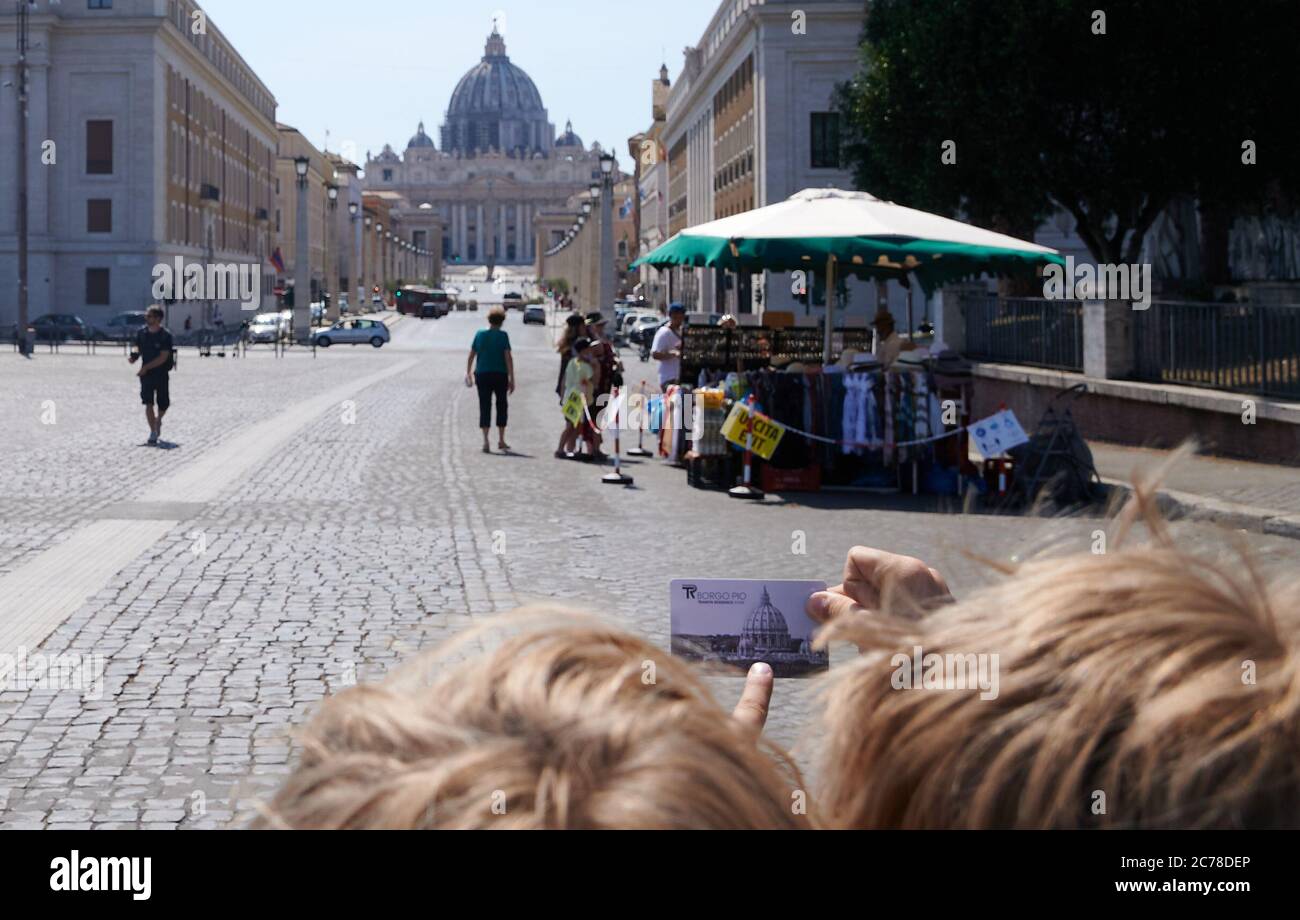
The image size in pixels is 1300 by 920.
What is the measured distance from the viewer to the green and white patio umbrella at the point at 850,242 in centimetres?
1552

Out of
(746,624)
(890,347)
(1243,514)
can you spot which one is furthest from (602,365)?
(746,624)

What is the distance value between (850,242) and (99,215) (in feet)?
205

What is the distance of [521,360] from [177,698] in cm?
4780

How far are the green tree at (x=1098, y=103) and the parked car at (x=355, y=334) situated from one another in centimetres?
4297

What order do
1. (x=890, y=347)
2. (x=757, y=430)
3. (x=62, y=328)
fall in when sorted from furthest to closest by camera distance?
(x=62, y=328)
(x=890, y=347)
(x=757, y=430)

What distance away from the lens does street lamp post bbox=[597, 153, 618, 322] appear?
6200 centimetres

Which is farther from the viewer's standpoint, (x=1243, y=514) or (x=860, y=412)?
(x=860, y=412)

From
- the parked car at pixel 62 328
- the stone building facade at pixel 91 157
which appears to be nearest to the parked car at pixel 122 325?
the parked car at pixel 62 328

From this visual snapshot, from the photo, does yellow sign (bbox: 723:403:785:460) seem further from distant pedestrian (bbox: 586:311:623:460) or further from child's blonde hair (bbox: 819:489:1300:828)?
child's blonde hair (bbox: 819:489:1300:828)

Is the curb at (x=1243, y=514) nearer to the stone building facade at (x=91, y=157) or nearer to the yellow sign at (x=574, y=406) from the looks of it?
the yellow sign at (x=574, y=406)

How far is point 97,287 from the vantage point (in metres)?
72.9

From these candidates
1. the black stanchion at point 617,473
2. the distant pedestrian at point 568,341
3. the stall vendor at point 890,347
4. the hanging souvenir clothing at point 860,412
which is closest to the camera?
the hanging souvenir clothing at point 860,412

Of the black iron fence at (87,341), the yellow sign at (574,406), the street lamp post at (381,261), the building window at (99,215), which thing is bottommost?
the yellow sign at (574,406)

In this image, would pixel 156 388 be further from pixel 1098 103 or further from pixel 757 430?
pixel 1098 103
